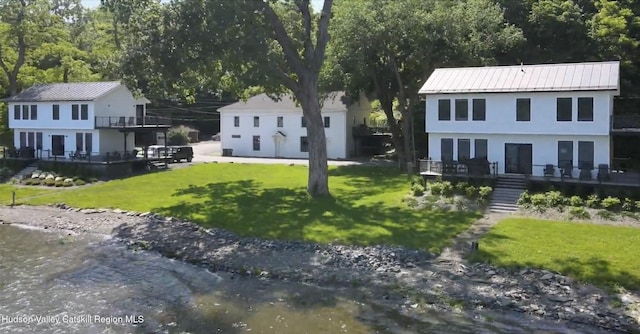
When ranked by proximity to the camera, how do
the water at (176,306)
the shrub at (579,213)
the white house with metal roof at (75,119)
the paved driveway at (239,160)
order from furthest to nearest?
the paved driveway at (239,160) < the white house with metal roof at (75,119) < the shrub at (579,213) < the water at (176,306)

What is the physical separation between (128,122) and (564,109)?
33.1 m

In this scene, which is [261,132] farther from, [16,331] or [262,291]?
[16,331]

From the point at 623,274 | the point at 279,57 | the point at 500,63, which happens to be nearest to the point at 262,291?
the point at 623,274

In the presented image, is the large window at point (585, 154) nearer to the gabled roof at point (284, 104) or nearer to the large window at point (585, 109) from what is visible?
the large window at point (585, 109)

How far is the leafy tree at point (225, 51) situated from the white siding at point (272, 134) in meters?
20.3

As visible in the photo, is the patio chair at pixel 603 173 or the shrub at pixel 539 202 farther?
the patio chair at pixel 603 173

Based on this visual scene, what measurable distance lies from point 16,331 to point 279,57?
19.1 metres

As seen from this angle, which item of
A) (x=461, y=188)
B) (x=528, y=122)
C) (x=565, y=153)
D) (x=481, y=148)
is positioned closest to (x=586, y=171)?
(x=565, y=153)

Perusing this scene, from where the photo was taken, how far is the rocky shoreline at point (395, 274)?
57.0 ft

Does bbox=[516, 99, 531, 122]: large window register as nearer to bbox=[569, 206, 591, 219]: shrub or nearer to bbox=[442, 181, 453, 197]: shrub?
bbox=[442, 181, 453, 197]: shrub

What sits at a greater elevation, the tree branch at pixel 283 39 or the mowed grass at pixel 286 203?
the tree branch at pixel 283 39

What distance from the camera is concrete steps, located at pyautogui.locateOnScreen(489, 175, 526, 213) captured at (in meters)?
29.5

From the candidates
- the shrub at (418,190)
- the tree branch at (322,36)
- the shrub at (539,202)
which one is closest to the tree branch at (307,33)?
the tree branch at (322,36)

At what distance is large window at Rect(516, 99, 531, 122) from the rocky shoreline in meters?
14.3
